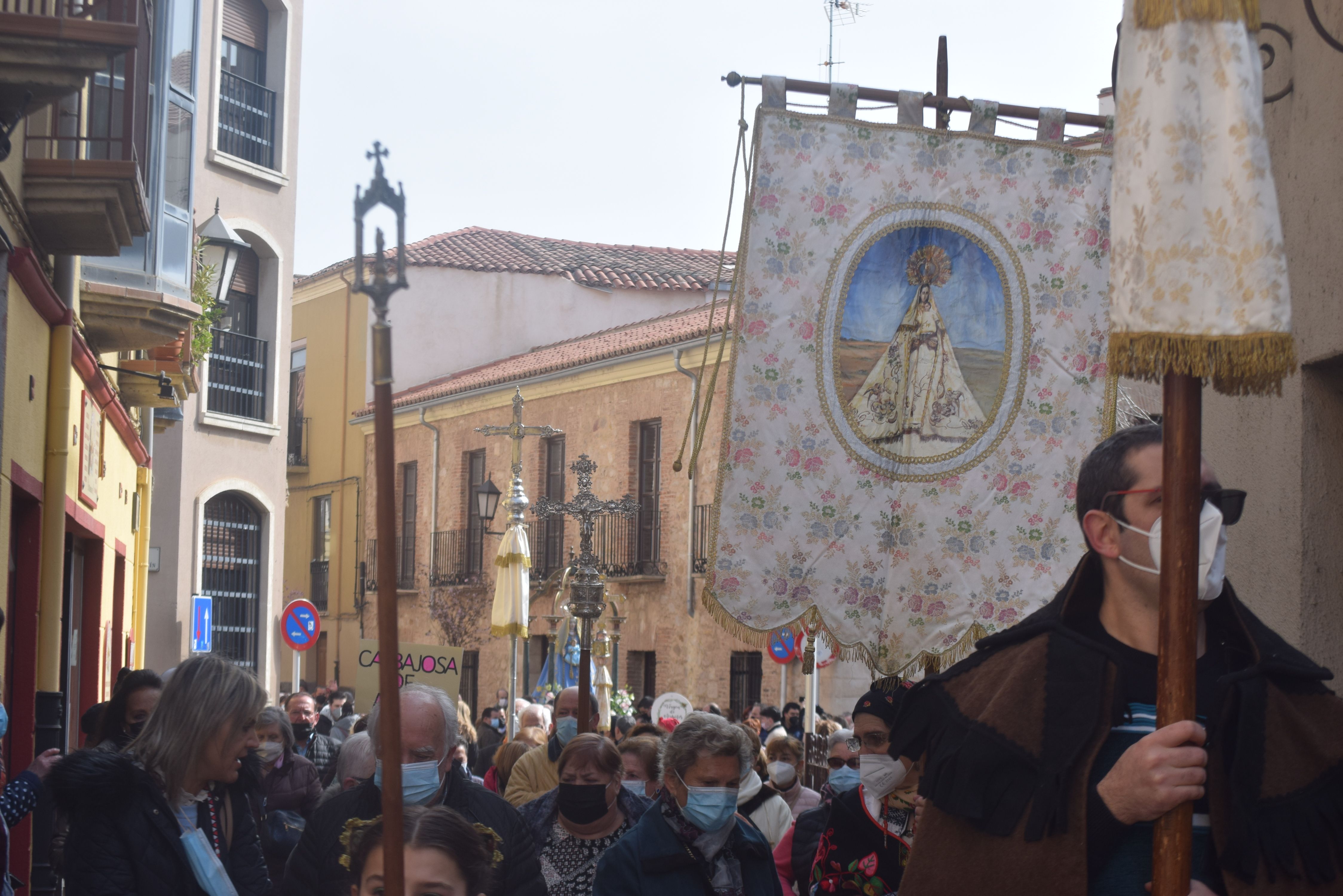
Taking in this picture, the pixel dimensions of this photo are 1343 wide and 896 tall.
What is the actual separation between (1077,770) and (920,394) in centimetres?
415

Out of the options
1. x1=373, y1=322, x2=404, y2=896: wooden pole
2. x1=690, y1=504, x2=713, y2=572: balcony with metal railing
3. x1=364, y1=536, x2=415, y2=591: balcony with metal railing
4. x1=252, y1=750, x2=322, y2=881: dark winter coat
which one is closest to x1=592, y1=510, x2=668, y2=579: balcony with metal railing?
x1=690, y1=504, x2=713, y2=572: balcony with metal railing

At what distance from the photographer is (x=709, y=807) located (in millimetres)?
5012

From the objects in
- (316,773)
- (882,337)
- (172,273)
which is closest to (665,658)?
(172,273)

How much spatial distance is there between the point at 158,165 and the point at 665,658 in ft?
59.0

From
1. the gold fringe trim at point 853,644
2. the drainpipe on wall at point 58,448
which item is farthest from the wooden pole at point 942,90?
the drainpipe on wall at point 58,448

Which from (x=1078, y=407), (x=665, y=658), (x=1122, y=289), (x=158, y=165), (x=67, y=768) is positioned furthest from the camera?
(x=665, y=658)

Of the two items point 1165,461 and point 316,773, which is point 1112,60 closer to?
point 1165,461

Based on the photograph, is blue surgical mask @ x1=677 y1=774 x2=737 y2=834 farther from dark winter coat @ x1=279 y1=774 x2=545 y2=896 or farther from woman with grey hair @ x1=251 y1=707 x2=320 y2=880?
woman with grey hair @ x1=251 y1=707 x2=320 y2=880

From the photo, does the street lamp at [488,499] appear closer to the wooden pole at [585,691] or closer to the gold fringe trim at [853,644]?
the wooden pole at [585,691]

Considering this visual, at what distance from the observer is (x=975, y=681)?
2.80 m

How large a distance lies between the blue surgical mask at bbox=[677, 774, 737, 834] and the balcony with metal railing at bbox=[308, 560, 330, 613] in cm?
3524

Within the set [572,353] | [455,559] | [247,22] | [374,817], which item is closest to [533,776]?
[374,817]

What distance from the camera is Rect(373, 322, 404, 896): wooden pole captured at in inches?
A: 92.4

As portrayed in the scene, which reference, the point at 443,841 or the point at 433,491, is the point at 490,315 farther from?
the point at 443,841
